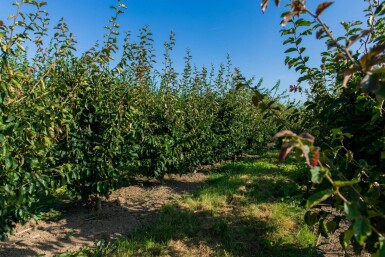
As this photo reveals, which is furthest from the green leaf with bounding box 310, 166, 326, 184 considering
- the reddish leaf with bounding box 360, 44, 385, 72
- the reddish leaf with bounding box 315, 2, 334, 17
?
the reddish leaf with bounding box 315, 2, 334, 17

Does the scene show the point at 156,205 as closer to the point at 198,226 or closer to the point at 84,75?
the point at 198,226

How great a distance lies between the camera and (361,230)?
1019mm

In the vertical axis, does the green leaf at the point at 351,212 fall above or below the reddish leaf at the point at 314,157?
below

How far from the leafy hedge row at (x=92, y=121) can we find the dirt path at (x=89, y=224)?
0.45m

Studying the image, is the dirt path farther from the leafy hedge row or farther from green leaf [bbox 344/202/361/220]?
green leaf [bbox 344/202/361/220]

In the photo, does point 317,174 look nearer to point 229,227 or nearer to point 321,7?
point 321,7

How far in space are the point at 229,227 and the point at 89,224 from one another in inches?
84.7

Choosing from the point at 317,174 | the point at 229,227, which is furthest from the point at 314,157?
the point at 229,227

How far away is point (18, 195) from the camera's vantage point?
2453 mm

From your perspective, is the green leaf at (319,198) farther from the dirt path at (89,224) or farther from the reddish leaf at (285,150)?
the dirt path at (89,224)

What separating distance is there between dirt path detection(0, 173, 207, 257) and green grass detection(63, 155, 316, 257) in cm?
44

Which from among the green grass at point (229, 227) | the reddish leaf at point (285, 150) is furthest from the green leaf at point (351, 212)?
the green grass at point (229, 227)

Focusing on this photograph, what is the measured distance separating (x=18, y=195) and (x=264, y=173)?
6029 mm

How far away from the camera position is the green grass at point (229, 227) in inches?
139
